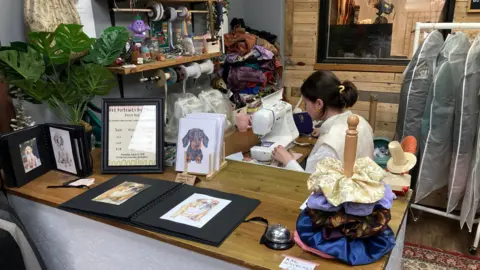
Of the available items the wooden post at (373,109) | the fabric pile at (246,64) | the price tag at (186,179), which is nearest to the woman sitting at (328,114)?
the price tag at (186,179)

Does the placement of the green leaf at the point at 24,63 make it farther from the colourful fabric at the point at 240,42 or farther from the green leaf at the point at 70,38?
the colourful fabric at the point at 240,42

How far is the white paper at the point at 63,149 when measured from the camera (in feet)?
5.38

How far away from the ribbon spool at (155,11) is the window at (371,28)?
70.7 inches

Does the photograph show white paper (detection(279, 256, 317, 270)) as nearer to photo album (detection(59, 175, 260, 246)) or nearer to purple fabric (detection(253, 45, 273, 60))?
photo album (detection(59, 175, 260, 246))

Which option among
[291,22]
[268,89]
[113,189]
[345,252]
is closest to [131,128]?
[113,189]

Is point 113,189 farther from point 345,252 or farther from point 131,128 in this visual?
point 345,252

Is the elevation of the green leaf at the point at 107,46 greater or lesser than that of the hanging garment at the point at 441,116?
greater

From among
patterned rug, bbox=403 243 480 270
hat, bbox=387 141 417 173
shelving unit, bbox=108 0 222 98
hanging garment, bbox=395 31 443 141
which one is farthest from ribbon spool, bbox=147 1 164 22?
patterned rug, bbox=403 243 480 270

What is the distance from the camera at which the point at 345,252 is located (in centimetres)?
103

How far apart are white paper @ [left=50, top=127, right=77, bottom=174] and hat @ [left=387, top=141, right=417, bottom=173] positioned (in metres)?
1.29

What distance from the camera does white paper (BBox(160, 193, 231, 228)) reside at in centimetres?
128

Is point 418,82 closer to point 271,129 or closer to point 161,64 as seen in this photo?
point 271,129

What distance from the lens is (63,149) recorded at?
167 centimetres

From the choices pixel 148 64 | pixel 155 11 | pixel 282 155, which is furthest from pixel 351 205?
pixel 155 11
